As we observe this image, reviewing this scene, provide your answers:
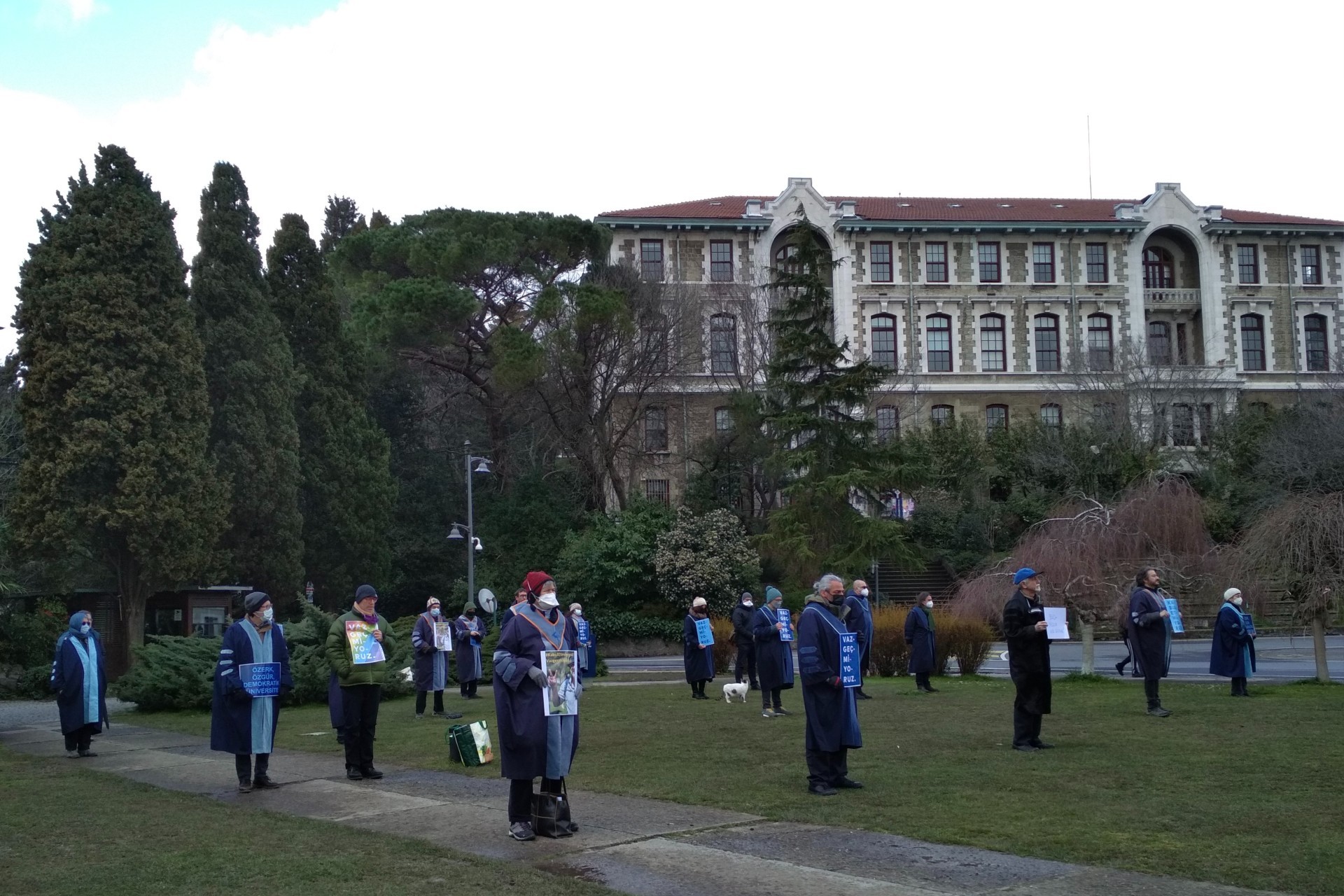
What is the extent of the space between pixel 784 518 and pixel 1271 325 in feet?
114

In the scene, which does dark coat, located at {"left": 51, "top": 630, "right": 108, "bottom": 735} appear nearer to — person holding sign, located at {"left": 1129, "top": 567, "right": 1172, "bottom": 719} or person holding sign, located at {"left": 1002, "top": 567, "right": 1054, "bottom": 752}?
person holding sign, located at {"left": 1002, "top": 567, "right": 1054, "bottom": 752}

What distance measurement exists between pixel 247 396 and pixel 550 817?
110 feet

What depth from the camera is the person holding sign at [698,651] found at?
71.5 ft

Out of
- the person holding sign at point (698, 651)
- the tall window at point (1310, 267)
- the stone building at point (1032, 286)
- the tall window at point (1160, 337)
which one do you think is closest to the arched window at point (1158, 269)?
the stone building at point (1032, 286)

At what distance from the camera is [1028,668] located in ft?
43.3

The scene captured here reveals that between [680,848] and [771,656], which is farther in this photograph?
[771,656]

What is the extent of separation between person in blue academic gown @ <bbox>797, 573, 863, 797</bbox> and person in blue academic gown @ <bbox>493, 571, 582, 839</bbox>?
7.79 ft

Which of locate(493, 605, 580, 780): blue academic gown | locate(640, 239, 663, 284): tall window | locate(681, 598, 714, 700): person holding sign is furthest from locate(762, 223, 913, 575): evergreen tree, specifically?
locate(493, 605, 580, 780): blue academic gown

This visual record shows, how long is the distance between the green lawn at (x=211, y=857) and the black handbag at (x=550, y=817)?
2.37ft

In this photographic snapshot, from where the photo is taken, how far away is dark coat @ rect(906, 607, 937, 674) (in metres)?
22.3

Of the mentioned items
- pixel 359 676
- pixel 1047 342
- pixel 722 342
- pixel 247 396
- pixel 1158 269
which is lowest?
pixel 359 676

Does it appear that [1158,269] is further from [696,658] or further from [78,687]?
[78,687]

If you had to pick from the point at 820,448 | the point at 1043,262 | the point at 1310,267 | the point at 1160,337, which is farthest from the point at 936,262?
the point at 820,448

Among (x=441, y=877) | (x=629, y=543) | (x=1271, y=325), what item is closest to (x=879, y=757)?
(x=441, y=877)
